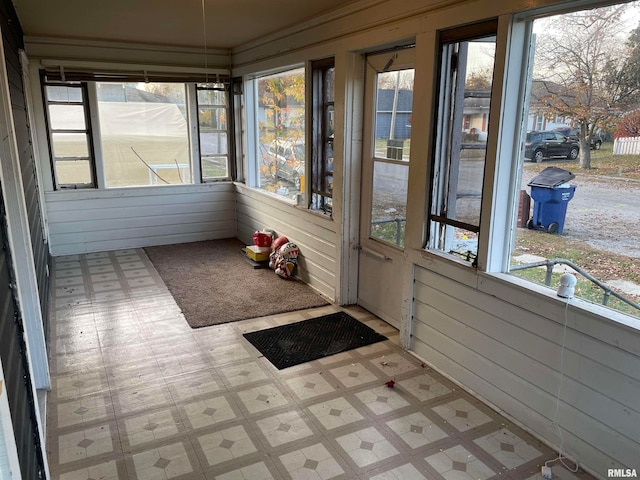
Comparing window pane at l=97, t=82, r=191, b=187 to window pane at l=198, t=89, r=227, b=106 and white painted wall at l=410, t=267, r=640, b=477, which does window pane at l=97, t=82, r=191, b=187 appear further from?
white painted wall at l=410, t=267, r=640, b=477

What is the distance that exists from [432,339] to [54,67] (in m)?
4.85

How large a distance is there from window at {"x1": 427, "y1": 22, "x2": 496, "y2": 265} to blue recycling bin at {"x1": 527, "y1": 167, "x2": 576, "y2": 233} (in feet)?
1.03

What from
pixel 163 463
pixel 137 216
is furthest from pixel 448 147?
pixel 137 216

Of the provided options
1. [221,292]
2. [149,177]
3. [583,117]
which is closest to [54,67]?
[149,177]

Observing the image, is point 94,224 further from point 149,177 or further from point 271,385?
point 271,385

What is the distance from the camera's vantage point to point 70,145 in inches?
216

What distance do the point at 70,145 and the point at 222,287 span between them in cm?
264

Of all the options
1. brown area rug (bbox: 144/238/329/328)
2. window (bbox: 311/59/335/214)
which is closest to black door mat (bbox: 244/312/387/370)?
brown area rug (bbox: 144/238/329/328)

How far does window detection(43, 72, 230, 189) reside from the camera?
5.39 meters

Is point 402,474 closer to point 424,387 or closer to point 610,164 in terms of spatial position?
point 424,387

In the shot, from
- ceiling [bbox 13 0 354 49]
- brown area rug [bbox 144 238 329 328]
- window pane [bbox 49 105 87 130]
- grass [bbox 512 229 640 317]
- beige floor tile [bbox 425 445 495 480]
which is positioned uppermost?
ceiling [bbox 13 0 354 49]

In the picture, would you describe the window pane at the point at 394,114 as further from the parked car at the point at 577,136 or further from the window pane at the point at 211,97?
the window pane at the point at 211,97

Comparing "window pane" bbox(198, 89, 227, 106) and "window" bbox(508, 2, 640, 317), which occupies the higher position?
"window pane" bbox(198, 89, 227, 106)

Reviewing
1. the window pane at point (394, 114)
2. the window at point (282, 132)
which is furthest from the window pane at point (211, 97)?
the window pane at point (394, 114)
